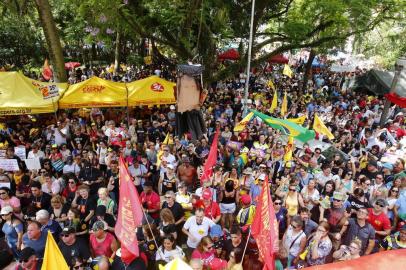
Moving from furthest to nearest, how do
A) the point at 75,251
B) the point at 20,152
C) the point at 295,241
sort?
the point at 20,152, the point at 295,241, the point at 75,251

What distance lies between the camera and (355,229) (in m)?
5.71

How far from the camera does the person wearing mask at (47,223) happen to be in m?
5.66

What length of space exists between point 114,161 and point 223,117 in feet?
20.1

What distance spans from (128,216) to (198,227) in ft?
4.25

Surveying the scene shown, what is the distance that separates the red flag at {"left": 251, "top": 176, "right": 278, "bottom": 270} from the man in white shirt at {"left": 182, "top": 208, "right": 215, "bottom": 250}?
0.98 m

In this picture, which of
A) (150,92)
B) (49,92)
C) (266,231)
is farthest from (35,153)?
(266,231)

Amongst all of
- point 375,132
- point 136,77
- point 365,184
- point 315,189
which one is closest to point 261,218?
point 315,189

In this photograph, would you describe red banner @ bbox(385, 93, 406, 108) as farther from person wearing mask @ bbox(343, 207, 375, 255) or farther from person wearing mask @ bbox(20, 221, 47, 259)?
person wearing mask @ bbox(20, 221, 47, 259)

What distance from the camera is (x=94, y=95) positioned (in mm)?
12125

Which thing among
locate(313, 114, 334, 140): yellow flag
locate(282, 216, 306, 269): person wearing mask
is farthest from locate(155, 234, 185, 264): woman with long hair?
locate(313, 114, 334, 140): yellow flag

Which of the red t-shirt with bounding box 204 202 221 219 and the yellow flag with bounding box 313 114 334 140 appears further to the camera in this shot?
the yellow flag with bounding box 313 114 334 140

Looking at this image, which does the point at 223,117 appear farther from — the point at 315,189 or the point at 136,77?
the point at 136,77

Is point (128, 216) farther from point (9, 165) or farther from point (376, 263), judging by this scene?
point (9, 165)

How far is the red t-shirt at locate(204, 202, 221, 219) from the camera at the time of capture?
6293 millimetres
